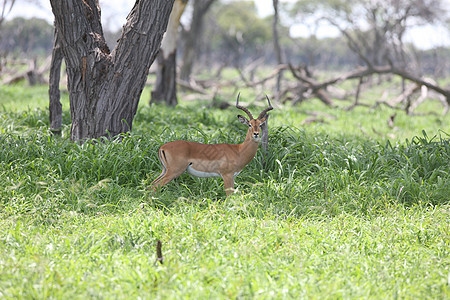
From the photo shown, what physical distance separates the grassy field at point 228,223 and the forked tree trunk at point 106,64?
0.40 meters

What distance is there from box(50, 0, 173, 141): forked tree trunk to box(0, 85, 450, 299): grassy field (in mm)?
397

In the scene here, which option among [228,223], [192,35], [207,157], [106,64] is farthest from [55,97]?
[192,35]

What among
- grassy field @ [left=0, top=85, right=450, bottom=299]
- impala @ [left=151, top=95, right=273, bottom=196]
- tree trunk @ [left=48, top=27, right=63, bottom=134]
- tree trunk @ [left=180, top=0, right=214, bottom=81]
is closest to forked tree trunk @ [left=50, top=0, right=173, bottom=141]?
grassy field @ [left=0, top=85, right=450, bottom=299]

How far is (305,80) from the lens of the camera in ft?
35.2

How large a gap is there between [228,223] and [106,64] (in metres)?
2.70

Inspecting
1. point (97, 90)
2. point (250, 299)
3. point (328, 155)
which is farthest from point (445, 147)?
point (97, 90)

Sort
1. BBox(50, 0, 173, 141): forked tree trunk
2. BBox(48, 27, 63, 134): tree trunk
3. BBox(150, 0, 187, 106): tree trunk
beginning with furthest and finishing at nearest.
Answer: BBox(150, 0, 187, 106): tree trunk
BBox(48, 27, 63, 134): tree trunk
BBox(50, 0, 173, 141): forked tree trunk

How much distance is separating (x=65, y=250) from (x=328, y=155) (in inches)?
126

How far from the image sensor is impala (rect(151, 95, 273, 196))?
3848mm

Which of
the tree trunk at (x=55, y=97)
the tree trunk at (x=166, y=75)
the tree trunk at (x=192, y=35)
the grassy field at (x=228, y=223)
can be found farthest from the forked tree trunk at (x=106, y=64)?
the tree trunk at (x=192, y=35)

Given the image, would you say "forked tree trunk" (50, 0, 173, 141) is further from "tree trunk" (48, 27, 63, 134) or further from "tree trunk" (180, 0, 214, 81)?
"tree trunk" (180, 0, 214, 81)

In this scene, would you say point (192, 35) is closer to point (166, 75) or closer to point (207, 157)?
point (166, 75)

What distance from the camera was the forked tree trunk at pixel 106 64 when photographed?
4.98 m

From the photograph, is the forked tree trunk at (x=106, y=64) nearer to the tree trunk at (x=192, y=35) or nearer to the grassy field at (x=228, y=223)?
the grassy field at (x=228, y=223)
